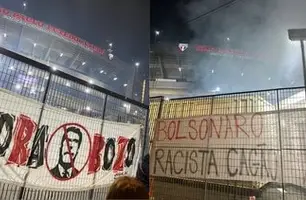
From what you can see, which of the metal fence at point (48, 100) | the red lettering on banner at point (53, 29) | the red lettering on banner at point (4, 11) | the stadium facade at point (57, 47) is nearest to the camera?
the metal fence at point (48, 100)

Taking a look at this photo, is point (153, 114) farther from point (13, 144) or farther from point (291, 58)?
point (291, 58)

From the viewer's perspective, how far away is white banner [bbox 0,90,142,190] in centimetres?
144

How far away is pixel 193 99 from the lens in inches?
93.4

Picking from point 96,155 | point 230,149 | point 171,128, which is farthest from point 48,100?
point 230,149

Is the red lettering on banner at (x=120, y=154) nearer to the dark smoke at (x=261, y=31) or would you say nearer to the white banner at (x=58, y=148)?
the white banner at (x=58, y=148)

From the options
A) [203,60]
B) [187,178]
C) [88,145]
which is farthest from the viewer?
[203,60]

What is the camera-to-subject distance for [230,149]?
201 cm

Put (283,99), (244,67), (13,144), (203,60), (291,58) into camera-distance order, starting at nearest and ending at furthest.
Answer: (13,144)
(283,99)
(291,58)
(244,67)
(203,60)

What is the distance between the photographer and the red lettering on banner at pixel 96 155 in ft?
6.18

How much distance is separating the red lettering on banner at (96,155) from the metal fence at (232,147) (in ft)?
1.72

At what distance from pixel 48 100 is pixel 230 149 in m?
1.44

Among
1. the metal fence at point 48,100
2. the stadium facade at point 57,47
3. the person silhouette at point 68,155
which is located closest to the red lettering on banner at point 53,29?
the stadium facade at point 57,47

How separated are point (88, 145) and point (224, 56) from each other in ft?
→ 40.6

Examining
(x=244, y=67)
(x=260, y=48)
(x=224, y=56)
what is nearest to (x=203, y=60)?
(x=224, y=56)
